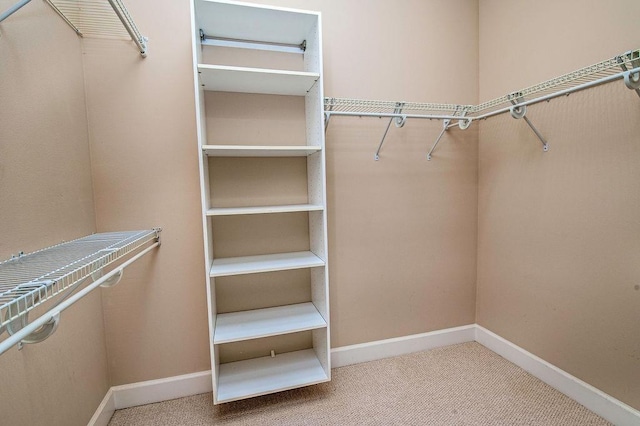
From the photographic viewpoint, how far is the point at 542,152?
1.68m

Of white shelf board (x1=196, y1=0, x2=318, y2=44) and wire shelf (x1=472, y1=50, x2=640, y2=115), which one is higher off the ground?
white shelf board (x1=196, y1=0, x2=318, y2=44)

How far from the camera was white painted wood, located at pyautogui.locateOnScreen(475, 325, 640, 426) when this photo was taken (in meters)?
1.37

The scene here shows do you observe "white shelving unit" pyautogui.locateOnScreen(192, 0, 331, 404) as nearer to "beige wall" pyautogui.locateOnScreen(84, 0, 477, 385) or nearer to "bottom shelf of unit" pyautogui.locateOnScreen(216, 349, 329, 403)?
"bottom shelf of unit" pyautogui.locateOnScreen(216, 349, 329, 403)

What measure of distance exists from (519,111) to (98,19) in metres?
2.25

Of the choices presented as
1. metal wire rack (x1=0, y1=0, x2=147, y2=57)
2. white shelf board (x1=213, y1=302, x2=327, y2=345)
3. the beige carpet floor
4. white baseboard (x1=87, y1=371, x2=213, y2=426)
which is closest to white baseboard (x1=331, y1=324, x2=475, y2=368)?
the beige carpet floor

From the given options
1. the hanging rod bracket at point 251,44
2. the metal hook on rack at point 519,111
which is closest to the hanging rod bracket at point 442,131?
the metal hook on rack at point 519,111

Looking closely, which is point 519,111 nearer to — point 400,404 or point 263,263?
point 263,263

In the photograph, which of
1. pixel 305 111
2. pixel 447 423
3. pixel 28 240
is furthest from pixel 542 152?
pixel 28 240

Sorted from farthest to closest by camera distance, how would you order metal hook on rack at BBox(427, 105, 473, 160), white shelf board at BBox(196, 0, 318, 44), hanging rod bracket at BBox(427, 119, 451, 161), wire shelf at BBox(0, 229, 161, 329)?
hanging rod bracket at BBox(427, 119, 451, 161), metal hook on rack at BBox(427, 105, 473, 160), white shelf board at BBox(196, 0, 318, 44), wire shelf at BBox(0, 229, 161, 329)

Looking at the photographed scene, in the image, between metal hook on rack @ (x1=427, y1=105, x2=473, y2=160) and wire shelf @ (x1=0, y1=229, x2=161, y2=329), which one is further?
metal hook on rack @ (x1=427, y1=105, x2=473, y2=160)

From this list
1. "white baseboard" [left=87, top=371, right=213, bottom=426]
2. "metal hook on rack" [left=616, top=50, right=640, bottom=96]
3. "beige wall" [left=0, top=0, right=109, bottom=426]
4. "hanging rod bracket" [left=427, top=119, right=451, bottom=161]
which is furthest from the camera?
"hanging rod bracket" [left=427, top=119, right=451, bottom=161]

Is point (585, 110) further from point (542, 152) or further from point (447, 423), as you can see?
point (447, 423)

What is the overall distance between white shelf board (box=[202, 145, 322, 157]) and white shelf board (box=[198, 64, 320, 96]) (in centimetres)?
35

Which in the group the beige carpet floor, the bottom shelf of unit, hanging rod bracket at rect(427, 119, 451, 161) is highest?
hanging rod bracket at rect(427, 119, 451, 161)
